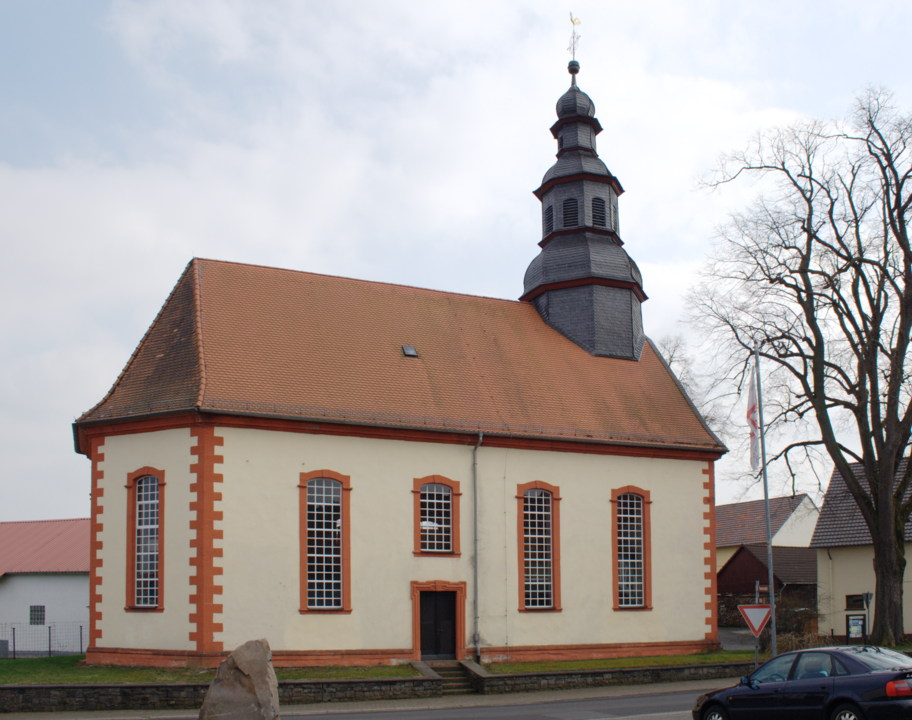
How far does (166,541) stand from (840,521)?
2549cm

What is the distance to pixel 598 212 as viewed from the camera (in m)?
31.9

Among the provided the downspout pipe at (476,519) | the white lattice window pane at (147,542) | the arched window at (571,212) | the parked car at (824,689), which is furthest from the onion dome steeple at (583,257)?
the parked car at (824,689)

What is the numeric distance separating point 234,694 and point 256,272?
55.9 feet

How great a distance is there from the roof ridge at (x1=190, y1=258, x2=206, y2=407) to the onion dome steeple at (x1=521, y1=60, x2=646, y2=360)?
11272 mm

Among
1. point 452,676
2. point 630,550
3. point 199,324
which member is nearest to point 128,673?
point 452,676

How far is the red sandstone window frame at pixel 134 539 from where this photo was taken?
21.9m

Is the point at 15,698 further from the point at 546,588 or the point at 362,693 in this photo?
the point at 546,588

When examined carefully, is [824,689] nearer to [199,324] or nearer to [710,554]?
[710,554]

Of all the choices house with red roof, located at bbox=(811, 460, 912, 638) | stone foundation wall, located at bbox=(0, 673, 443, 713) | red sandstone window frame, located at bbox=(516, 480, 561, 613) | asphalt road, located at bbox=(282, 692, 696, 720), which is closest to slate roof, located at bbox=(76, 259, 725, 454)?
red sandstone window frame, located at bbox=(516, 480, 561, 613)

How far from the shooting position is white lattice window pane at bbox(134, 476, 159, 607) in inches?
874

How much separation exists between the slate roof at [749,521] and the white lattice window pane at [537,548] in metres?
30.4

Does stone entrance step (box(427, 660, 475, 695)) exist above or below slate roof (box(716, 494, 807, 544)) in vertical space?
below

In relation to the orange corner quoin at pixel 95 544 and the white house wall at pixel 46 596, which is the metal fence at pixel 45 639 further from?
the orange corner quoin at pixel 95 544

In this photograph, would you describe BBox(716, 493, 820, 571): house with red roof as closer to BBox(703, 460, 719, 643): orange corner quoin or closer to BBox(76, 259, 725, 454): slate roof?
BBox(703, 460, 719, 643): orange corner quoin
